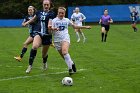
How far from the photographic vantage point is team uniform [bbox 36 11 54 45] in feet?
43.8

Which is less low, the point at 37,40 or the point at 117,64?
the point at 37,40

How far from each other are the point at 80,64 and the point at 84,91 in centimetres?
537

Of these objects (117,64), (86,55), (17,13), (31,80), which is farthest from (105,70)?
(17,13)

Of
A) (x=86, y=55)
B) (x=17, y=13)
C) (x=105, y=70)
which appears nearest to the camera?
(x=105, y=70)

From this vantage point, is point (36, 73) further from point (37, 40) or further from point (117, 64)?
point (117, 64)

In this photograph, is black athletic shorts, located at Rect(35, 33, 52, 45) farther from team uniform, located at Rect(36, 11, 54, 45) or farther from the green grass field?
the green grass field

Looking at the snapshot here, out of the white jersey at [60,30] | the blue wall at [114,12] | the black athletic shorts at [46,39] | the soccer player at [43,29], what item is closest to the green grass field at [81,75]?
the soccer player at [43,29]

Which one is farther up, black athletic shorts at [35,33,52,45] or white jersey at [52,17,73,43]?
white jersey at [52,17,73,43]

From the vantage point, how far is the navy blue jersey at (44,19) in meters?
13.4

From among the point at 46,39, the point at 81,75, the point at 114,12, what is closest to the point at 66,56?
the point at 81,75

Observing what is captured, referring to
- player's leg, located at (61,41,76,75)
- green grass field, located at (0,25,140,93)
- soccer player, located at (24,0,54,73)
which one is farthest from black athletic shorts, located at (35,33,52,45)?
green grass field, located at (0,25,140,93)

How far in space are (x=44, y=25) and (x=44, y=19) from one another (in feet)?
0.65

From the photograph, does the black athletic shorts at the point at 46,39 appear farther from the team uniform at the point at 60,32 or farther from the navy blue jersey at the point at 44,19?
the team uniform at the point at 60,32

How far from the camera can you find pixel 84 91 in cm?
1045
